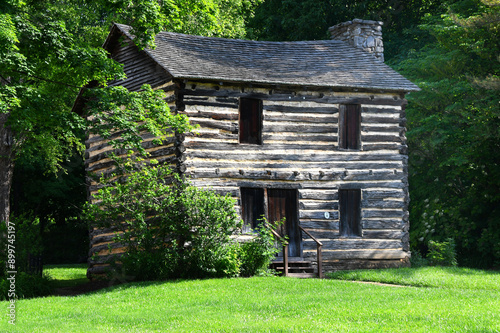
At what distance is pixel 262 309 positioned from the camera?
11562 millimetres

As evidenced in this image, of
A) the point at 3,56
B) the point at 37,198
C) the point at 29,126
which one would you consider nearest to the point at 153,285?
the point at 29,126

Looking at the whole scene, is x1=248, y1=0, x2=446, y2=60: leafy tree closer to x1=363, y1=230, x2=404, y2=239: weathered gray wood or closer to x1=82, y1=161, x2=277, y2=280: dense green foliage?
x1=363, y1=230, x2=404, y2=239: weathered gray wood

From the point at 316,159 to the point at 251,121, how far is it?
2.37 metres

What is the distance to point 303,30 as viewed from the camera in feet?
111

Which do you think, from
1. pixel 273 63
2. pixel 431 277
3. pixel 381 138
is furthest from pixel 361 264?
pixel 273 63

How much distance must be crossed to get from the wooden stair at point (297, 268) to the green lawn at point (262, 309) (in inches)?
109

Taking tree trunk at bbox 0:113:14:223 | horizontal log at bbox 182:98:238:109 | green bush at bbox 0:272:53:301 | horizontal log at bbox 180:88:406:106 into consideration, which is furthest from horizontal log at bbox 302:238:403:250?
tree trunk at bbox 0:113:14:223

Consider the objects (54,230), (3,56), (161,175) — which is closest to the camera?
(3,56)

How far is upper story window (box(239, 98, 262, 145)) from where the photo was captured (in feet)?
63.9

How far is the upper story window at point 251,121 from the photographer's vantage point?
19.5m

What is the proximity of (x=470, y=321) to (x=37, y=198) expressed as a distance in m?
23.1

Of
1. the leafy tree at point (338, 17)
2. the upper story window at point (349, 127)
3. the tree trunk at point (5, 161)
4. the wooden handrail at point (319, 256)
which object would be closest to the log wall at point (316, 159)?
the upper story window at point (349, 127)

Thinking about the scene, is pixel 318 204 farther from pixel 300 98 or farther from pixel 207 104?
pixel 207 104

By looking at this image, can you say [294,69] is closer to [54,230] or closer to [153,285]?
[153,285]
